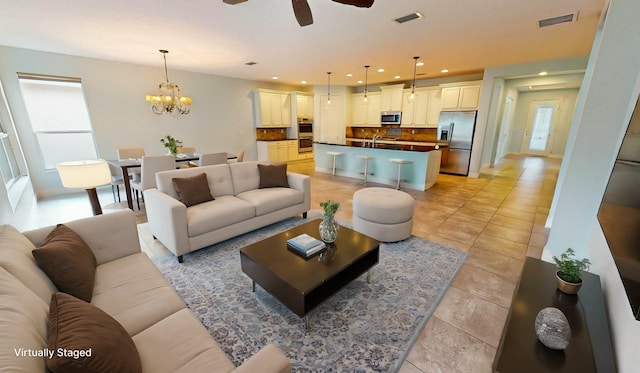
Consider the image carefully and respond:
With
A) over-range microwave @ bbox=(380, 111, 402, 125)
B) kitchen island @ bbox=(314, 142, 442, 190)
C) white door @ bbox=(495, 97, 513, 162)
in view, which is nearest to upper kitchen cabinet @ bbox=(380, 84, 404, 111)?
over-range microwave @ bbox=(380, 111, 402, 125)

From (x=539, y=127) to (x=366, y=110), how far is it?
24.8 feet

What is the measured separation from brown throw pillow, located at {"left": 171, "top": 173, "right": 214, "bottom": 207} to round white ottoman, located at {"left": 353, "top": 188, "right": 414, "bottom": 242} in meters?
1.89

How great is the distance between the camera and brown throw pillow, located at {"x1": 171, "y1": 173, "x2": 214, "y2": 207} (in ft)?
9.65

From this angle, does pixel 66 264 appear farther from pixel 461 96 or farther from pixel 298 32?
pixel 461 96

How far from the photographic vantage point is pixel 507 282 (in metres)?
2.31

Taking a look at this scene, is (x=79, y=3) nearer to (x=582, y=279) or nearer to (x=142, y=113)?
(x=142, y=113)

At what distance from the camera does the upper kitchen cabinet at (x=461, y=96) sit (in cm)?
646

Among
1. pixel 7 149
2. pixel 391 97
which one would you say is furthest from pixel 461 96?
pixel 7 149

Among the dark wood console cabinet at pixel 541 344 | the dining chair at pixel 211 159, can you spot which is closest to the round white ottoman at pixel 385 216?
the dark wood console cabinet at pixel 541 344

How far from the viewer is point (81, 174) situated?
210 cm

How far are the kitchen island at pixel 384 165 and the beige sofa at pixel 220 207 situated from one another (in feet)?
9.40

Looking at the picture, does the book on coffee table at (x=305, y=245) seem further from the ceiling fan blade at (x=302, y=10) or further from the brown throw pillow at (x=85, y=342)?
the ceiling fan blade at (x=302, y=10)

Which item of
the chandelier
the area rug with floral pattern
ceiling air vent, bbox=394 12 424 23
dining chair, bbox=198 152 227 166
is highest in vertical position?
ceiling air vent, bbox=394 12 424 23

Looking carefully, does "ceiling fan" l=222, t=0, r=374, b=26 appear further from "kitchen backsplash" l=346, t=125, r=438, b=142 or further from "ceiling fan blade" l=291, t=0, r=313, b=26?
"kitchen backsplash" l=346, t=125, r=438, b=142
